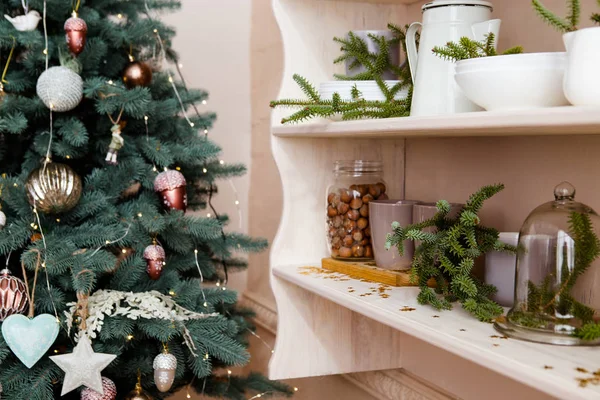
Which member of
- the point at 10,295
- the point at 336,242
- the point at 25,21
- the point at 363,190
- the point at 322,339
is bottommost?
the point at 322,339

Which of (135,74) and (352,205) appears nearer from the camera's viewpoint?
(352,205)

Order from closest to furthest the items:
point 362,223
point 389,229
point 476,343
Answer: point 476,343
point 389,229
point 362,223

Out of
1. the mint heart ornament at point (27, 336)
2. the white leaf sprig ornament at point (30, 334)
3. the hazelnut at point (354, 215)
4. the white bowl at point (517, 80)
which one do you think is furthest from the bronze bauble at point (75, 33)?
the white bowl at point (517, 80)

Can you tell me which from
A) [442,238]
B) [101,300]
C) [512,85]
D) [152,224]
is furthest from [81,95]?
[512,85]

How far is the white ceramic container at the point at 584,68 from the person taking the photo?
0.71 metres

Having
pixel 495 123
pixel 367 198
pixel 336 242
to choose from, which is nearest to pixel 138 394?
pixel 336 242

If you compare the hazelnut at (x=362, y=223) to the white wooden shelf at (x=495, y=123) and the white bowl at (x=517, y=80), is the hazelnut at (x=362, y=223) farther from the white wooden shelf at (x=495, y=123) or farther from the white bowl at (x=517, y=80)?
the white bowl at (x=517, y=80)

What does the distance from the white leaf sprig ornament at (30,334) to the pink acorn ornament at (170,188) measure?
11.0 inches

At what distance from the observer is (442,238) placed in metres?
1.06

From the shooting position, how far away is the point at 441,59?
1050 mm

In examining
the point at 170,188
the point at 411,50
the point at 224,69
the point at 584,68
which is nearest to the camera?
the point at 584,68

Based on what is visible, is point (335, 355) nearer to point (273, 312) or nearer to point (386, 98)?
point (386, 98)

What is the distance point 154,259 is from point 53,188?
0.25 metres

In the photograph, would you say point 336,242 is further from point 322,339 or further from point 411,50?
point 411,50
